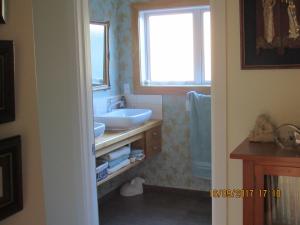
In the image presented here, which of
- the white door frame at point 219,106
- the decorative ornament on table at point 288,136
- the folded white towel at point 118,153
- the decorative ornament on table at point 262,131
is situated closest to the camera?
the decorative ornament on table at point 288,136

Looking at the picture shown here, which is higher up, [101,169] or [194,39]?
[194,39]

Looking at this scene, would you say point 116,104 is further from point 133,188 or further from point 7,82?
point 7,82

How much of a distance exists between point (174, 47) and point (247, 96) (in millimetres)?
2289

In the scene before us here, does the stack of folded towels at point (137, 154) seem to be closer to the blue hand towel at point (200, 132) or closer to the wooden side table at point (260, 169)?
the blue hand towel at point (200, 132)

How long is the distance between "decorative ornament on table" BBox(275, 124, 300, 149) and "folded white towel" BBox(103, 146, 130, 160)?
163 cm

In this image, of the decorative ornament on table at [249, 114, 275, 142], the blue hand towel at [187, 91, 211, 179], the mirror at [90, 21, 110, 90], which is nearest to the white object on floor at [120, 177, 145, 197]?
the blue hand towel at [187, 91, 211, 179]

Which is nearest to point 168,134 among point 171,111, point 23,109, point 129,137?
point 171,111

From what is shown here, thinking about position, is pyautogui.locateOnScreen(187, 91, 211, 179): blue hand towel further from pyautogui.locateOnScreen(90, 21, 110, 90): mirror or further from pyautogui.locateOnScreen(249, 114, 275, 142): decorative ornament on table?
pyautogui.locateOnScreen(249, 114, 275, 142): decorative ornament on table

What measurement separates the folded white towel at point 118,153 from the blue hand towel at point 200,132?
0.70m

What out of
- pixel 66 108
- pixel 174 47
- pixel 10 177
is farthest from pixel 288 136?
pixel 174 47

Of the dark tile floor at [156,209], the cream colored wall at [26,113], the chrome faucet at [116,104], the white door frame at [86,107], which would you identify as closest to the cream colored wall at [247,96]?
the white door frame at [86,107]

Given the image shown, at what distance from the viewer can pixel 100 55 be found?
4.00 metres

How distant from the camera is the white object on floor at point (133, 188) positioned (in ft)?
13.9

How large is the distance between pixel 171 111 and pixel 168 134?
0.25 m
